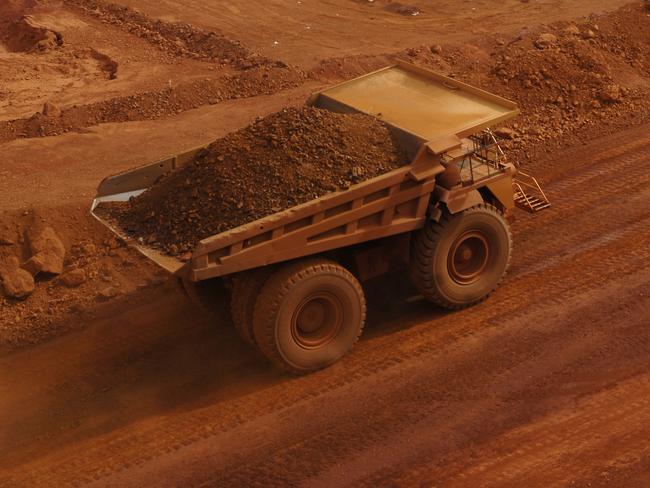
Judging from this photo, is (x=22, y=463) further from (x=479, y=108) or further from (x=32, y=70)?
(x=32, y=70)

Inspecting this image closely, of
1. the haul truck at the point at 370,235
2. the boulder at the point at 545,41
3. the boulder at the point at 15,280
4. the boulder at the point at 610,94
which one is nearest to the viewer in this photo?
the haul truck at the point at 370,235

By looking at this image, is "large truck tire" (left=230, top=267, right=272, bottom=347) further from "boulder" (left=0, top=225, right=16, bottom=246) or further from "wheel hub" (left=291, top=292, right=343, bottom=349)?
"boulder" (left=0, top=225, right=16, bottom=246)

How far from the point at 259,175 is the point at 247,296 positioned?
1148 millimetres

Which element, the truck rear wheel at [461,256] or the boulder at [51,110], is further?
the boulder at [51,110]

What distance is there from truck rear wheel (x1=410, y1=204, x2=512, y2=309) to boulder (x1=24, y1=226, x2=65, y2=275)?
4.26 m

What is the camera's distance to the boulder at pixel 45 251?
959cm

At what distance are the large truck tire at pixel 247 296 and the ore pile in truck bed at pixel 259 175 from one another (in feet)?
1.67

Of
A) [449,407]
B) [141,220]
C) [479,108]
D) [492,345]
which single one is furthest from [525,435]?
[141,220]

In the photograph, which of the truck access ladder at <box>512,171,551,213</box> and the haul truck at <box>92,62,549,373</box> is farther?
the truck access ladder at <box>512,171,551,213</box>

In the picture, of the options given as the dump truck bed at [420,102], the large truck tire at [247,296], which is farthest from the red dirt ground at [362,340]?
the dump truck bed at [420,102]

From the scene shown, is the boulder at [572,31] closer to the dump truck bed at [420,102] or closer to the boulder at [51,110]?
the dump truck bed at [420,102]

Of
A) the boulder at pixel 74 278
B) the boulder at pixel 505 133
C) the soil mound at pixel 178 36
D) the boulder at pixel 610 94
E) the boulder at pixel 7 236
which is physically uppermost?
the soil mound at pixel 178 36

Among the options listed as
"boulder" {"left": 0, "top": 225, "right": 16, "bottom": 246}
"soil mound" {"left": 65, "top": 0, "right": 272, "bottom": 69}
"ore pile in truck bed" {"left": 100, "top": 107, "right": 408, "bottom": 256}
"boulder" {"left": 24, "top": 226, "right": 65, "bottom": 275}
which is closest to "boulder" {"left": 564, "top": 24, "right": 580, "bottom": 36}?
"soil mound" {"left": 65, "top": 0, "right": 272, "bottom": 69}

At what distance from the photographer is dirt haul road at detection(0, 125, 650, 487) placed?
698 centimetres
